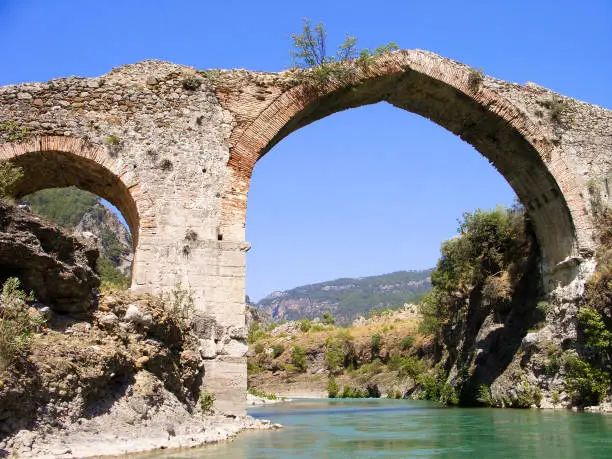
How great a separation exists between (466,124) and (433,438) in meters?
6.68

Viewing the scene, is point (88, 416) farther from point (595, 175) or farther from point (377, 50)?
point (595, 175)

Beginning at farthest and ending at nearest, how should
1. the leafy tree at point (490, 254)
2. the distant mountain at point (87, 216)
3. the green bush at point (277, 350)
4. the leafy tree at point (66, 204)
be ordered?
the leafy tree at point (66, 204) → the distant mountain at point (87, 216) → the green bush at point (277, 350) → the leafy tree at point (490, 254)

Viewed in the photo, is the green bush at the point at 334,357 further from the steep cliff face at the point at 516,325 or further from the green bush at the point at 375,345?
the steep cliff face at the point at 516,325

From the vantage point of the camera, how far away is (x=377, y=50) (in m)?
10.7

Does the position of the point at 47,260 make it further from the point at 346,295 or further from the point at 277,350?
the point at 346,295

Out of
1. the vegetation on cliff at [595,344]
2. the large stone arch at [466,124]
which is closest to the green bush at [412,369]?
the large stone arch at [466,124]

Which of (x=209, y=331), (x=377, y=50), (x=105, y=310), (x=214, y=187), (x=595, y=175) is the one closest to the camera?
(x=105, y=310)

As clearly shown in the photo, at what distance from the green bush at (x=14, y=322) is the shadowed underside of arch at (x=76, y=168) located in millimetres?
3504

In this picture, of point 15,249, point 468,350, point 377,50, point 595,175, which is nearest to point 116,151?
point 15,249

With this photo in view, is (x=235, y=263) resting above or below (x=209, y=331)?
above

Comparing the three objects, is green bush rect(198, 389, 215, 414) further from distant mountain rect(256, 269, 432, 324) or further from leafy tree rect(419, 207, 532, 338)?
distant mountain rect(256, 269, 432, 324)

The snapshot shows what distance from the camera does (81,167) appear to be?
30.4 feet

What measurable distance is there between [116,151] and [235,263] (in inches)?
93.4

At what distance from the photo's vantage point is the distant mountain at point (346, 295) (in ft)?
452
